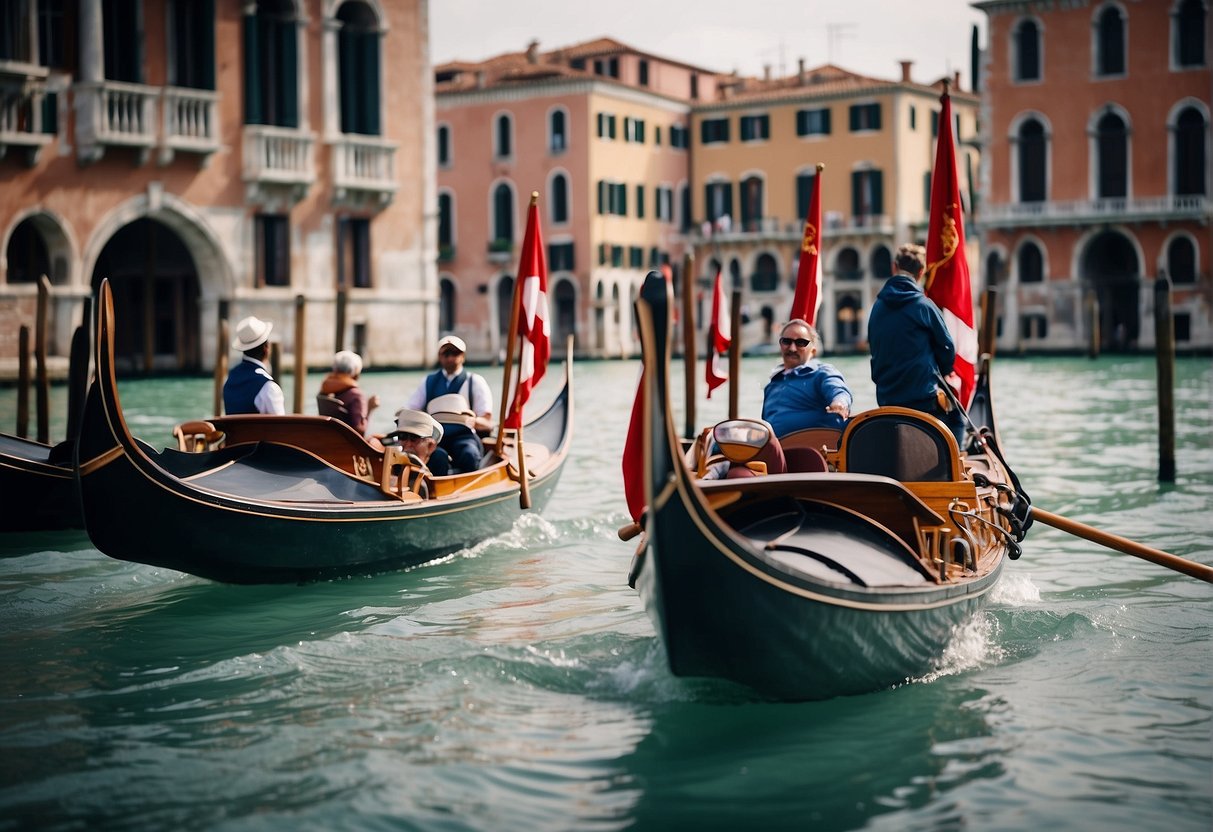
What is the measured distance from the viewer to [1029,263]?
3186cm

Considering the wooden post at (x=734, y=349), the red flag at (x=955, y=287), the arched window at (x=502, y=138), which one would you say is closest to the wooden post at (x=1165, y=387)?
the wooden post at (x=734, y=349)

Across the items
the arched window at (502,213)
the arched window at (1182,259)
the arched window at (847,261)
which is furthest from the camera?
the arched window at (847,261)

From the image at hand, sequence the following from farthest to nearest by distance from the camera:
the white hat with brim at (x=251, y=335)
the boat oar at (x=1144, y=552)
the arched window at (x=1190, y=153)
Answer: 1. the arched window at (x=1190, y=153)
2. the white hat with brim at (x=251, y=335)
3. the boat oar at (x=1144, y=552)

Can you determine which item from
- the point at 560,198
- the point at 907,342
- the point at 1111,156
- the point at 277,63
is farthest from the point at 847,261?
the point at 907,342

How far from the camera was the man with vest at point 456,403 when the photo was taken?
7.73m

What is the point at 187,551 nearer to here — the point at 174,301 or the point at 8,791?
the point at 8,791

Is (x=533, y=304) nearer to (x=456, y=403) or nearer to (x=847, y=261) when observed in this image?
(x=456, y=403)

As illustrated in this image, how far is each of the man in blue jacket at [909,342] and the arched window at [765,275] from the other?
32.0 metres

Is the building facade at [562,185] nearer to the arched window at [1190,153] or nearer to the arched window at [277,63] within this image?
the arched window at [1190,153]

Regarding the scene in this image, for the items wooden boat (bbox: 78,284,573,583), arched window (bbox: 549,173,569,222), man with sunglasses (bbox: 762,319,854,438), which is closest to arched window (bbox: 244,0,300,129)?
arched window (bbox: 549,173,569,222)

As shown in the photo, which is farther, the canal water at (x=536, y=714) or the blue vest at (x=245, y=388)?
the blue vest at (x=245, y=388)

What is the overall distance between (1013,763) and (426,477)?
11.8 feet

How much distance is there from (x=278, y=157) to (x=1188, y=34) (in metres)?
17.4

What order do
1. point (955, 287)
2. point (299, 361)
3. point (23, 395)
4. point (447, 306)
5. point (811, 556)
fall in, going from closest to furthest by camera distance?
1. point (811, 556)
2. point (955, 287)
3. point (23, 395)
4. point (299, 361)
5. point (447, 306)
